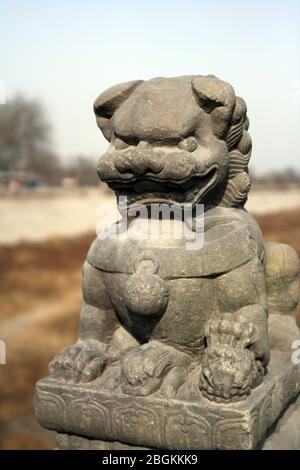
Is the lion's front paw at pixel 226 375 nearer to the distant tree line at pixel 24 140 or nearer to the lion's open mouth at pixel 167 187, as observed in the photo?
the lion's open mouth at pixel 167 187

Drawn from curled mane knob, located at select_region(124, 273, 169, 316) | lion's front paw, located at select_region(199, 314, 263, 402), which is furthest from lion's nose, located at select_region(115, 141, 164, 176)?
lion's front paw, located at select_region(199, 314, 263, 402)

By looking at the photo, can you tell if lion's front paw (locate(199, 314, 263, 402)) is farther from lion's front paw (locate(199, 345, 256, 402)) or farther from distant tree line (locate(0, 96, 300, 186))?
distant tree line (locate(0, 96, 300, 186))

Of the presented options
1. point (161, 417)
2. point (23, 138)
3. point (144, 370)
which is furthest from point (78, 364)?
point (23, 138)

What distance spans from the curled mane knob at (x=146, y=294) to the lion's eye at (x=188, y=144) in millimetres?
472

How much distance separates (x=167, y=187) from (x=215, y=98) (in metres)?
0.36

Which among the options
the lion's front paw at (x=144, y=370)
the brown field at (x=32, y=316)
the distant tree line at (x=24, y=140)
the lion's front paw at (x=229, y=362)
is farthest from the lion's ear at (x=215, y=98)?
the distant tree line at (x=24, y=140)

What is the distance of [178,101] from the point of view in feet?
6.35

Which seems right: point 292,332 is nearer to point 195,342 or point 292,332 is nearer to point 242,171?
point 195,342

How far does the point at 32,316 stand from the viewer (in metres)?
6.79

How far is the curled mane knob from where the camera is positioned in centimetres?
186

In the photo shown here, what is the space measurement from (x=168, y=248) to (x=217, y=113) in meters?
0.53

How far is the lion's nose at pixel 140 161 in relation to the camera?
6.05 feet

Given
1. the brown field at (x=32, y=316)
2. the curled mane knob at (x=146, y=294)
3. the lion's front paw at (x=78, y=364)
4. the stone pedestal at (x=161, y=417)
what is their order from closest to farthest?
1. the stone pedestal at (x=161, y=417)
2. the curled mane knob at (x=146, y=294)
3. the lion's front paw at (x=78, y=364)
4. the brown field at (x=32, y=316)
